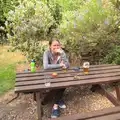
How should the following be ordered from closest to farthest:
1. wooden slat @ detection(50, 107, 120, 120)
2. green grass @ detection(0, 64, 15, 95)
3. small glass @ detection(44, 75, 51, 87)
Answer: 1. wooden slat @ detection(50, 107, 120, 120)
2. small glass @ detection(44, 75, 51, 87)
3. green grass @ detection(0, 64, 15, 95)

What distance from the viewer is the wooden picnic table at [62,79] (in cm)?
240

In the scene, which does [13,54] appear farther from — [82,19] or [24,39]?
[82,19]

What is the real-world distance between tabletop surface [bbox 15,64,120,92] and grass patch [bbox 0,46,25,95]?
1641mm

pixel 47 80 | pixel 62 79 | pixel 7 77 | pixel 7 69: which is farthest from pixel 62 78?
pixel 7 69

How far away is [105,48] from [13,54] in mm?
4183

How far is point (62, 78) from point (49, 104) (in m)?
0.95

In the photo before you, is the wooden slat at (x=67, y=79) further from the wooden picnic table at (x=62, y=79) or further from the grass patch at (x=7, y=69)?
the grass patch at (x=7, y=69)

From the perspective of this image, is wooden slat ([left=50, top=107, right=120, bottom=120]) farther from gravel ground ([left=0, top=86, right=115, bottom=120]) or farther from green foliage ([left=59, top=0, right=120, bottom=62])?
green foliage ([left=59, top=0, right=120, bottom=62])

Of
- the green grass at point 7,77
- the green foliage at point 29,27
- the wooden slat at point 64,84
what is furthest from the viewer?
the green foliage at point 29,27

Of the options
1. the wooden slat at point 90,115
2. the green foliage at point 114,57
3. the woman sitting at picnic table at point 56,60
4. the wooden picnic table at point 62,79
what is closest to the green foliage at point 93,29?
the green foliage at point 114,57

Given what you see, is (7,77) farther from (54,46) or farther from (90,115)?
(90,115)

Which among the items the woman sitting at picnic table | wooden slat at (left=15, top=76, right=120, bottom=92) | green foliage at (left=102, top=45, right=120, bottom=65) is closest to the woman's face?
the woman sitting at picnic table

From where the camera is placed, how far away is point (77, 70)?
10.1 feet

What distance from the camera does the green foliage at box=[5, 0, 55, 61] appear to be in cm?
456
